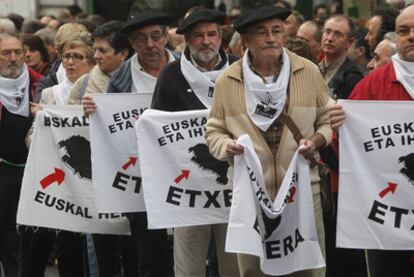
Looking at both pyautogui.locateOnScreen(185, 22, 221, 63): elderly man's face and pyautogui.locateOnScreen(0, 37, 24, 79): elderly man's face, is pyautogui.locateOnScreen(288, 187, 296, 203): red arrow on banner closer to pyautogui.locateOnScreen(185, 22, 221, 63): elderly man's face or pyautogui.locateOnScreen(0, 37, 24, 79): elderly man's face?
pyautogui.locateOnScreen(185, 22, 221, 63): elderly man's face

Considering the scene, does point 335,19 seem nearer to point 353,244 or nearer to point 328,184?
point 328,184

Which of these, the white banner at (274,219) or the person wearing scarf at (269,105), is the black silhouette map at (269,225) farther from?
the person wearing scarf at (269,105)

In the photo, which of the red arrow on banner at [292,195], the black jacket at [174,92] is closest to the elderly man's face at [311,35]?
the black jacket at [174,92]

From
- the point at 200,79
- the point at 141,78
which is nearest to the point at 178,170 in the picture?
the point at 200,79

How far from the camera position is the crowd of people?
8.88 meters

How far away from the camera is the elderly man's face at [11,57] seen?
1205 cm

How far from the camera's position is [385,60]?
10.7m

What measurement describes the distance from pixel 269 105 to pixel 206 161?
1.28 meters

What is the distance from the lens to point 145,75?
10.5m

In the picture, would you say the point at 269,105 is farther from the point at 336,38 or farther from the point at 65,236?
the point at 65,236

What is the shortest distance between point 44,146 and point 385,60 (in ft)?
8.57

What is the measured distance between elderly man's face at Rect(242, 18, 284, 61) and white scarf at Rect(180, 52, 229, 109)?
0.90 m

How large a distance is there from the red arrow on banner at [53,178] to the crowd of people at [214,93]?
0.51 metres

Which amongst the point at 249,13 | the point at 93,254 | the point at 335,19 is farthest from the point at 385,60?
the point at 93,254
